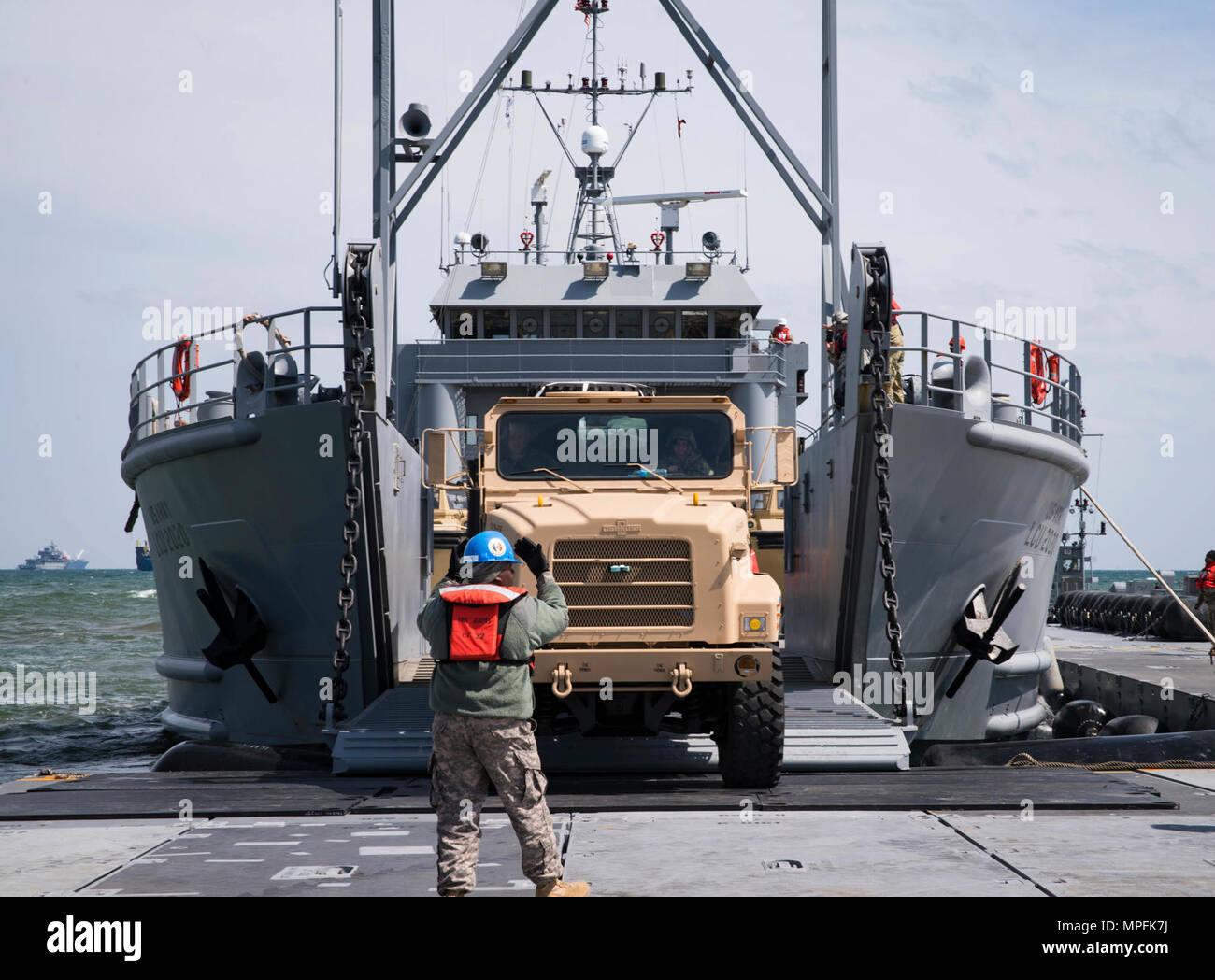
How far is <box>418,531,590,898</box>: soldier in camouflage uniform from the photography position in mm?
5172

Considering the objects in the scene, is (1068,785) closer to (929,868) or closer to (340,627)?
(929,868)

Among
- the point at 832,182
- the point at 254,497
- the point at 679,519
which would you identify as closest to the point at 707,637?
the point at 679,519

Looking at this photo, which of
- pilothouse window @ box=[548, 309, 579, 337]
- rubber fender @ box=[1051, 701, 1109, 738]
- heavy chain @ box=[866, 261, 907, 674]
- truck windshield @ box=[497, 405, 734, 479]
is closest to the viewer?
truck windshield @ box=[497, 405, 734, 479]

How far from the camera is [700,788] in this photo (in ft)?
27.7

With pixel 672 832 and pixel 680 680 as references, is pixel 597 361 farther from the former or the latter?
pixel 672 832

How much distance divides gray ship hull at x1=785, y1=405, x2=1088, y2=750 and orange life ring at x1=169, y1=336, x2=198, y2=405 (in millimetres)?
6182

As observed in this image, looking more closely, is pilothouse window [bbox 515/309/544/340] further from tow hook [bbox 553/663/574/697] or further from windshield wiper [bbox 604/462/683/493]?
tow hook [bbox 553/663/574/697]

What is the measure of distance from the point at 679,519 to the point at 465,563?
8.76 ft

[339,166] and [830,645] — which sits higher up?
[339,166]

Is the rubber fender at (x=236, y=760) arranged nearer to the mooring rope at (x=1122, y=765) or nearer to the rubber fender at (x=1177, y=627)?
the mooring rope at (x=1122, y=765)

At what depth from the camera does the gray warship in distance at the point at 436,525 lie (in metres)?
10.3

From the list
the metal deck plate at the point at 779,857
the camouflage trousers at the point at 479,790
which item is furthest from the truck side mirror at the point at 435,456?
the camouflage trousers at the point at 479,790

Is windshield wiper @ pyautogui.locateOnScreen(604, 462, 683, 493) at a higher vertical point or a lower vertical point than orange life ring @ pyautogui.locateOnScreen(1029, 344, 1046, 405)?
lower

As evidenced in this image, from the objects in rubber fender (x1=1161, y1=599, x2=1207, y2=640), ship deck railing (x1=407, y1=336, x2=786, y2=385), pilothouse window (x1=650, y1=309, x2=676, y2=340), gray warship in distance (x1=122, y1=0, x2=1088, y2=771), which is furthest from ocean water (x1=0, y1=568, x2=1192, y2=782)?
rubber fender (x1=1161, y1=599, x2=1207, y2=640)
